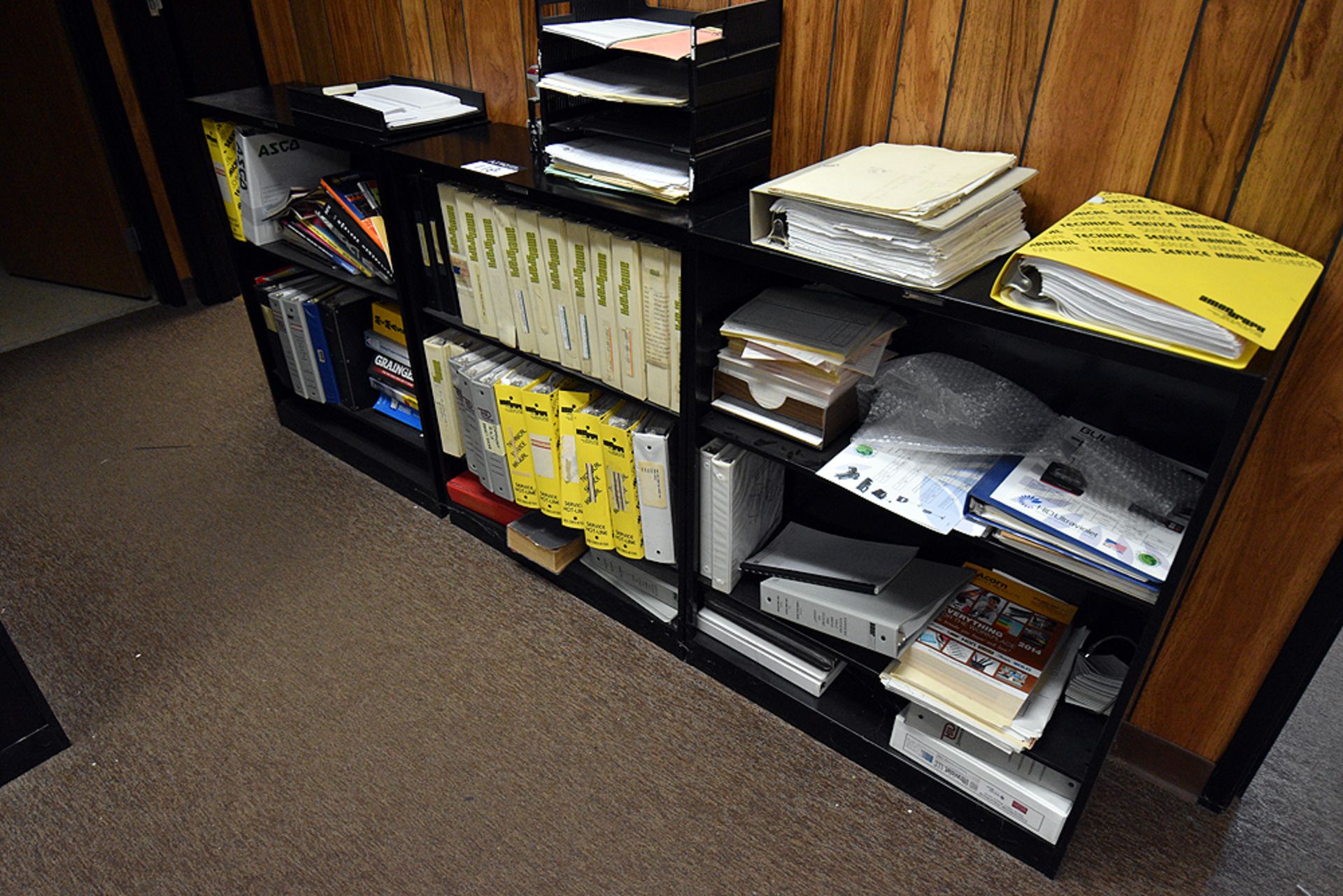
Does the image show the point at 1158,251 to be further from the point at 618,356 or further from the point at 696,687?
the point at 696,687

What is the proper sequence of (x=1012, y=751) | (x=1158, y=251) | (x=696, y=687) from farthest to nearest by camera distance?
(x=696, y=687), (x=1012, y=751), (x=1158, y=251)

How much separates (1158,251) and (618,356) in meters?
0.90

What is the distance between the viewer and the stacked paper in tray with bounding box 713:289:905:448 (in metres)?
1.34

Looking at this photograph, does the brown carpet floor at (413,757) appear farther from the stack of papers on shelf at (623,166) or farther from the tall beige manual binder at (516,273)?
the stack of papers on shelf at (623,166)

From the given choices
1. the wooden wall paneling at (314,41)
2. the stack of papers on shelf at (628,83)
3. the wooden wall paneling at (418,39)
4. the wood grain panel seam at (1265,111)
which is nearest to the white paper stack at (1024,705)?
the wood grain panel seam at (1265,111)

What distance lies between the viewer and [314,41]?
7.59 feet

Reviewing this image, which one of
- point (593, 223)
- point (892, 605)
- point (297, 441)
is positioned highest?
point (593, 223)

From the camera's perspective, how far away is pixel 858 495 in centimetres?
128

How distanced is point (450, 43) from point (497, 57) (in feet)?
0.57

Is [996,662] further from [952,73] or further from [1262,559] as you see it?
[952,73]

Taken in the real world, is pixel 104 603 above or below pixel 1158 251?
below

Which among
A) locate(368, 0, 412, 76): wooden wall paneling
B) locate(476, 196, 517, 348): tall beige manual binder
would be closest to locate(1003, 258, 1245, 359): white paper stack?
locate(476, 196, 517, 348): tall beige manual binder

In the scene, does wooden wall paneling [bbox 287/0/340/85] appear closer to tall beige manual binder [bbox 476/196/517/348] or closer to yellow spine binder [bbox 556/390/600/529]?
tall beige manual binder [bbox 476/196/517/348]

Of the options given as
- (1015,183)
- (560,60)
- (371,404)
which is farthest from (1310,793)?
(371,404)
